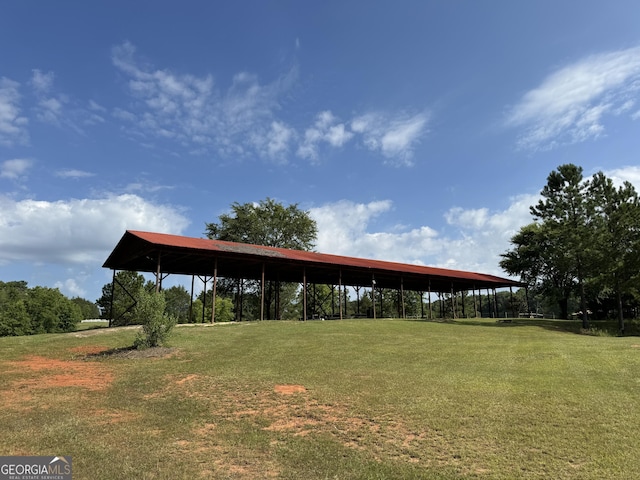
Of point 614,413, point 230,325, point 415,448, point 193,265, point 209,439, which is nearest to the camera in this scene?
point 415,448

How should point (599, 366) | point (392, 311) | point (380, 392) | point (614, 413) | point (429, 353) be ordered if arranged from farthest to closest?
point (392, 311), point (429, 353), point (599, 366), point (380, 392), point (614, 413)

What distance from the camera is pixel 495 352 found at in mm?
15953

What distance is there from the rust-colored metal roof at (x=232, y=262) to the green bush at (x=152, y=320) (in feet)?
24.2

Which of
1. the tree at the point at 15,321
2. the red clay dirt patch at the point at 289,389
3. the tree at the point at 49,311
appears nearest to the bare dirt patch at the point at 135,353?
the red clay dirt patch at the point at 289,389

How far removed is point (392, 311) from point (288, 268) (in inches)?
1397

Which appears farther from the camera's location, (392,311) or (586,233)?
(392,311)

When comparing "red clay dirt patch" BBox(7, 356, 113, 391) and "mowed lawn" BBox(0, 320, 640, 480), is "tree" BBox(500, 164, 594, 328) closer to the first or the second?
"mowed lawn" BBox(0, 320, 640, 480)

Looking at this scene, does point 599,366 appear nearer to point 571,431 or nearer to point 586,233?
point 571,431

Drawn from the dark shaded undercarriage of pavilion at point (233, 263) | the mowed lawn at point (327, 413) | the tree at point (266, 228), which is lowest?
the mowed lawn at point (327, 413)

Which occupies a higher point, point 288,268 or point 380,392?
point 288,268

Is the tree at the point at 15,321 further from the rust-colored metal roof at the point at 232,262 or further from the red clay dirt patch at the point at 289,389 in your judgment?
the red clay dirt patch at the point at 289,389

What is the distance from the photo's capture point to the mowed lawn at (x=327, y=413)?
21.2ft

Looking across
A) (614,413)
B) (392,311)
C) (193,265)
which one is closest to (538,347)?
(614,413)

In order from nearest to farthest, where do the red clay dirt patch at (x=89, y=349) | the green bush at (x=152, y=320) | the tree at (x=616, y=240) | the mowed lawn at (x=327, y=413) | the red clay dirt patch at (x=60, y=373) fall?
the mowed lawn at (x=327, y=413)
the red clay dirt patch at (x=60, y=373)
the red clay dirt patch at (x=89, y=349)
the green bush at (x=152, y=320)
the tree at (x=616, y=240)
